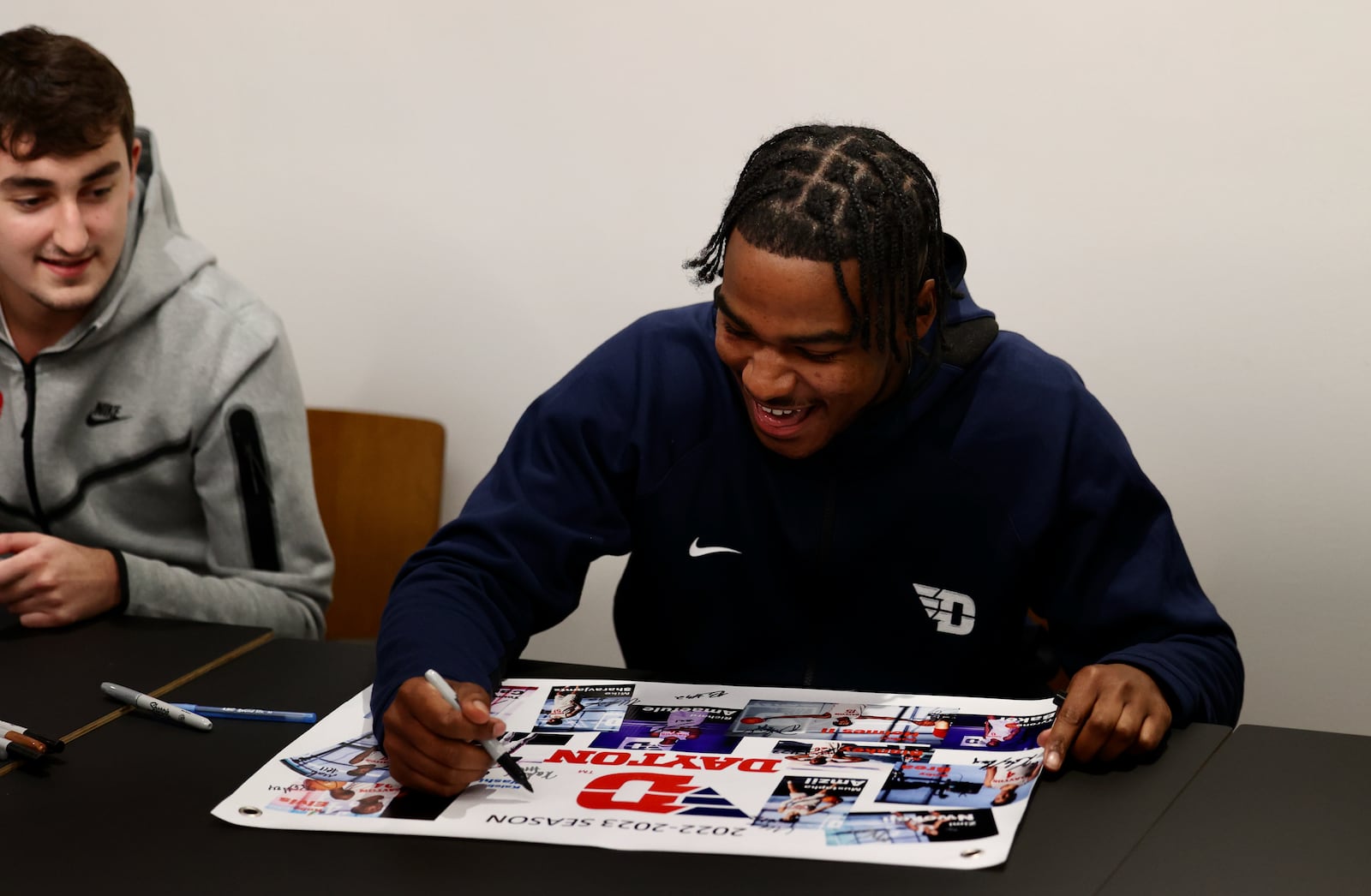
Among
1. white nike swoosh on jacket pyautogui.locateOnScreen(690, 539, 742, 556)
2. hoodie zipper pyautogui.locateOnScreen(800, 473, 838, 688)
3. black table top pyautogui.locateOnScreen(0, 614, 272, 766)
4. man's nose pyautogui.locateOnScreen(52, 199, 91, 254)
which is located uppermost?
man's nose pyautogui.locateOnScreen(52, 199, 91, 254)

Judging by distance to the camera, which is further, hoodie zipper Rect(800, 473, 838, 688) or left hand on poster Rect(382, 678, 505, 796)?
hoodie zipper Rect(800, 473, 838, 688)

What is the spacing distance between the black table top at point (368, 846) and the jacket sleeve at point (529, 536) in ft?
0.62

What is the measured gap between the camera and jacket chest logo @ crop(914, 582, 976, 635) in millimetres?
1582

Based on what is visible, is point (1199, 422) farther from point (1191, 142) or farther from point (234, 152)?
point (234, 152)

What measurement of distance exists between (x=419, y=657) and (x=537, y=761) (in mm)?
152

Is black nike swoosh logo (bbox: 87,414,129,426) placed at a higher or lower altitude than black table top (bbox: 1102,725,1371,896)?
higher

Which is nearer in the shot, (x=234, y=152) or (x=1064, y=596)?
(x=1064, y=596)

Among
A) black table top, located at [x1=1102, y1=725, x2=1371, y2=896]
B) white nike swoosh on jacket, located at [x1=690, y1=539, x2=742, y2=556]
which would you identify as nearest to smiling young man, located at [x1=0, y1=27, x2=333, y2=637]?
white nike swoosh on jacket, located at [x1=690, y1=539, x2=742, y2=556]

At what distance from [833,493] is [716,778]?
18.0 inches

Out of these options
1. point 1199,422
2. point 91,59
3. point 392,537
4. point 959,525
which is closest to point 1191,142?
point 1199,422

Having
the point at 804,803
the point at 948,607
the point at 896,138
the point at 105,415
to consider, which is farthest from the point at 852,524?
the point at 105,415

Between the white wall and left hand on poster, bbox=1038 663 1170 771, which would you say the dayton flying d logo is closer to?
left hand on poster, bbox=1038 663 1170 771

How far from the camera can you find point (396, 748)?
3.91ft

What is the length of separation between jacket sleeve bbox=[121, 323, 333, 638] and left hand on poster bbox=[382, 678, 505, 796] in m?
0.78
